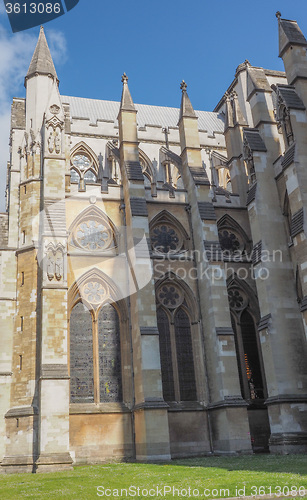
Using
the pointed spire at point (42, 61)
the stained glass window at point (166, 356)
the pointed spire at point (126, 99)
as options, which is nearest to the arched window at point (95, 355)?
the stained glass window at point (166, 356)

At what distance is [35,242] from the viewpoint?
20.0 metres


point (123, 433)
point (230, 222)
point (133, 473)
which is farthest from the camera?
point (230, 222)

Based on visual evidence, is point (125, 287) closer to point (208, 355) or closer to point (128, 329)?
point (128, 329)

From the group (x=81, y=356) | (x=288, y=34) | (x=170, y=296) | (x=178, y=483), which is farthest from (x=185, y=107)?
(x=178, y=483)

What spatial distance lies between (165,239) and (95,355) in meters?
6.17

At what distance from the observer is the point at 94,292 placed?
20.7m

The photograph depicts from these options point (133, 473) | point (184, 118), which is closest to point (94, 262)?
point (184, 118)

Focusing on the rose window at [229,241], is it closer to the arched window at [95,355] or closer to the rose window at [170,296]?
the rose window at [170,296]

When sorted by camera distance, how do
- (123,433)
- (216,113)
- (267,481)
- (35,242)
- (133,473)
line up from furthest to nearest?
1. (216,113)
2. (35,242)
3. (123,433)
4. (133,473)
5. (267,481)

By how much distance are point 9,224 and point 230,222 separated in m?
9.93

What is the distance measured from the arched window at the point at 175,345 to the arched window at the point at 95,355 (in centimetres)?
187

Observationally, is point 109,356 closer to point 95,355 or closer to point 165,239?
point 95,355

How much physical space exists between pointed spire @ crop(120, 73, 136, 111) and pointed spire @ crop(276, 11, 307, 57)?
6.99m

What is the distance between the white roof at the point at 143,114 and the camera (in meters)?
34.6
